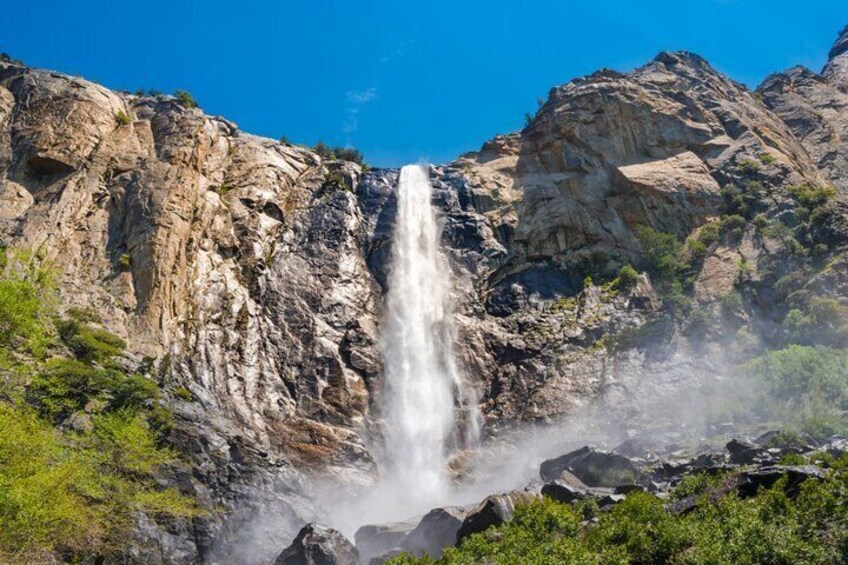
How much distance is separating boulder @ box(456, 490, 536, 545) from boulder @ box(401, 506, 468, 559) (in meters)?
1.13

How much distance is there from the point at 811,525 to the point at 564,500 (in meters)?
10.4

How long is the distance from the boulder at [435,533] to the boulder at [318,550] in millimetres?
2231

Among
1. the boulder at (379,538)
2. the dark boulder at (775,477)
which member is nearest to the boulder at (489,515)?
the boulder at (379,538)

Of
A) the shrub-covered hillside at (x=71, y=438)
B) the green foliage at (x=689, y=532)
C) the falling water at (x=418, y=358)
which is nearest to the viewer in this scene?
the green foliage at (x=689, y=532)

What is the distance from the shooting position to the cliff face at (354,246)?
123 ft

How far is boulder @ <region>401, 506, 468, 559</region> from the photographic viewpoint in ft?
87.5

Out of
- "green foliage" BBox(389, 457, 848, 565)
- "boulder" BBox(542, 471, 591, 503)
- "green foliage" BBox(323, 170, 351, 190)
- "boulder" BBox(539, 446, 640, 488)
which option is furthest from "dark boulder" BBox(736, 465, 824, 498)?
"green foliage" BBox(323, 170, 351, 190)

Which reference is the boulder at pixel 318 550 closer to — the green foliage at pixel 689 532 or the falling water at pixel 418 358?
the green foliage at pixel 689 532

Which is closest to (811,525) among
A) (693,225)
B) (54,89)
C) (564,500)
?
(564,500)

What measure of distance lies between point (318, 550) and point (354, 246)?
90.0ft

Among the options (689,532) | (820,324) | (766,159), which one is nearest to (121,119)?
(689,532)

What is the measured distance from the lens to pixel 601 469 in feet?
99.7

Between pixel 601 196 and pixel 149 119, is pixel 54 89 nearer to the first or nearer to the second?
pixel 149 119

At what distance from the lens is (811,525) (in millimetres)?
17625
